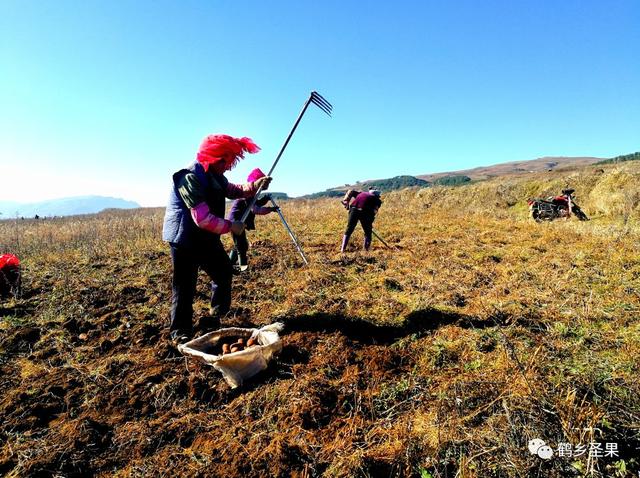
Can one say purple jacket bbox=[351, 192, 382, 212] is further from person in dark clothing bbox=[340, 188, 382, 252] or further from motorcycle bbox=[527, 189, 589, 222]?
motorcycle bbox=[527, 189, 589, 222]

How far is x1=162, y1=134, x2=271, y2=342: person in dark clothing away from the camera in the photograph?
290cm

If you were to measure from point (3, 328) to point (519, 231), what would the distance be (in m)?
10.5

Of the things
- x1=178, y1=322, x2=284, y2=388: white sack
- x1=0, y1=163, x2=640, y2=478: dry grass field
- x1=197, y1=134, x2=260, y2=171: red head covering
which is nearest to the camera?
x1=0, y1=163, x2=640, y2=478: dry grass field

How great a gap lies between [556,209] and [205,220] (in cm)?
1480

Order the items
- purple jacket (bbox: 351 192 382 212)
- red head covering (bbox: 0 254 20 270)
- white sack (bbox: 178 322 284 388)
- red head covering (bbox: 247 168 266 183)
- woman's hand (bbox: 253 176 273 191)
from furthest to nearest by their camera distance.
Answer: purple jacket (bbox: 351 192 382 212)
red head covering (bbox: 247 168 266 183)
red head covering (bbox: 0 254 20 270)
woman's hand (bbox: 253 176 273 191)
white sack (bbox: 178 322 284 388)

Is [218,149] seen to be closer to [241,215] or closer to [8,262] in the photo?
[241,215]

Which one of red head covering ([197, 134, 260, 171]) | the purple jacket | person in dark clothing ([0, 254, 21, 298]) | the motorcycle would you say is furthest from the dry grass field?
the motorcycle

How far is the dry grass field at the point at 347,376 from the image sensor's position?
1857mm

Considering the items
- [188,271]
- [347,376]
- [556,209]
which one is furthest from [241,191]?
[556,209]

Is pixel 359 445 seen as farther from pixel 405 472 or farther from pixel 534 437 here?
pixel 534 437

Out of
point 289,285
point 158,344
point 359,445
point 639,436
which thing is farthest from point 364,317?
point 639,436

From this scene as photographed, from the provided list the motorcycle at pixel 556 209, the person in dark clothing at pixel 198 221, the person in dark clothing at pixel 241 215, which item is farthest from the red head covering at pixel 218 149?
the motorcycle at pixel 556 209

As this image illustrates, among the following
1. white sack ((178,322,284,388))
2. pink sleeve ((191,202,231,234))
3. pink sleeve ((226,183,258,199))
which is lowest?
white sack ((178,322,284,388))

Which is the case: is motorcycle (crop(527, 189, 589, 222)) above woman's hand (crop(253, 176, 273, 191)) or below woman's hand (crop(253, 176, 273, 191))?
below
